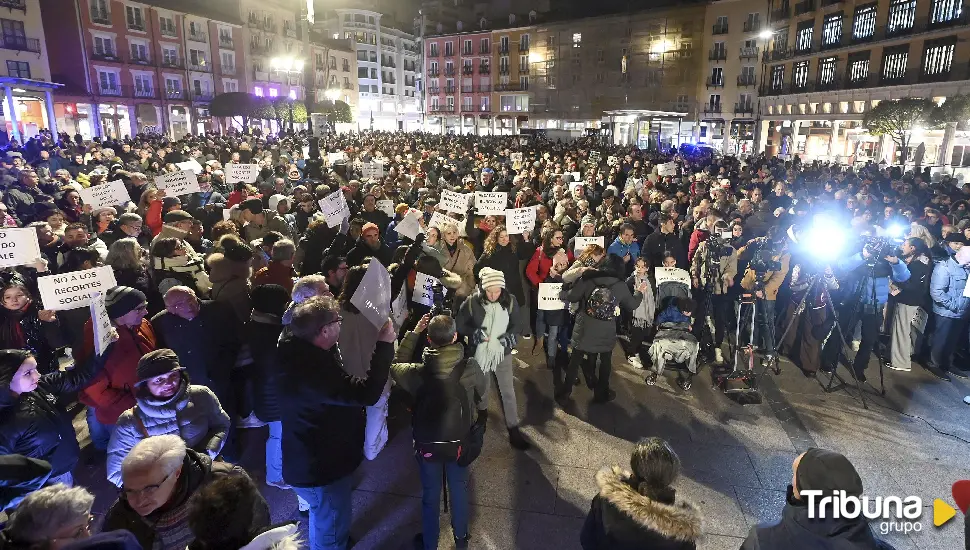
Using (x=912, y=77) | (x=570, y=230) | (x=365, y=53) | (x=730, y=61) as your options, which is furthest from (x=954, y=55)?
(x=365, y=53)

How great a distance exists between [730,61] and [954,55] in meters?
23.0

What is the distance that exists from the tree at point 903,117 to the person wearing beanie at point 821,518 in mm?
27493

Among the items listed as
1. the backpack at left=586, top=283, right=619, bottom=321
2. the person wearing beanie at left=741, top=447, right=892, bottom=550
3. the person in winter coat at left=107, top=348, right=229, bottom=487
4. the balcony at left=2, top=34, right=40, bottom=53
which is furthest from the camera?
the balcony at left=2, top=34, right=40, bottom=53

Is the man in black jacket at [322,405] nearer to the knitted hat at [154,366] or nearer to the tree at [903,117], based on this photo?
the knitted hat at [154,366]

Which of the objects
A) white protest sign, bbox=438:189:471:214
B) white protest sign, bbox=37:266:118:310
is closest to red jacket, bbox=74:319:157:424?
white protest sign, bbox=37:266:118:310

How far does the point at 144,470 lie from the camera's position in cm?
251

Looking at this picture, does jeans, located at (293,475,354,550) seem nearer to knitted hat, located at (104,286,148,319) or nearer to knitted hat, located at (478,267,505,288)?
knitted hat, located at (104,286,148,319)

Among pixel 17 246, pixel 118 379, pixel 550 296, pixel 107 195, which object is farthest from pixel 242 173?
pixel 118 379

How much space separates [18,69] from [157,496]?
4440 centimetres

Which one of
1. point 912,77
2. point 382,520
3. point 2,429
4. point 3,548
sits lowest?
point 382,520

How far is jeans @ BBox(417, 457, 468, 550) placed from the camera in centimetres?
390

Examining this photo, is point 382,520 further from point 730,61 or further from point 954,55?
point 730,61

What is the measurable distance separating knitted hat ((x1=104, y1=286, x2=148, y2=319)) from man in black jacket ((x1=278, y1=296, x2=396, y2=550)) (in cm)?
166

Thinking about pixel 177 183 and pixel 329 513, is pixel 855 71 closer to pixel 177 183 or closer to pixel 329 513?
pixel 177 183
